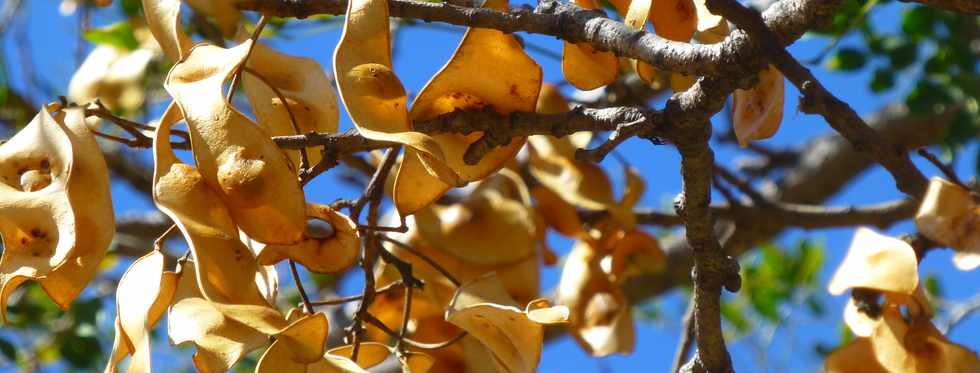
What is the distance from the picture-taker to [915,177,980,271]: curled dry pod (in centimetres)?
126

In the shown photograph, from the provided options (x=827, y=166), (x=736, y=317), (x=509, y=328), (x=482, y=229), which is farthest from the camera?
(x=736, y=317)

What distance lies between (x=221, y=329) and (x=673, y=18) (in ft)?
1.61

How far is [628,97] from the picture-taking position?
185 cm

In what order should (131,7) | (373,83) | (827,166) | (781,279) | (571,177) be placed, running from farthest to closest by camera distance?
(781,279) → (827,166) → (131,7) → (571,177) → (373,83)

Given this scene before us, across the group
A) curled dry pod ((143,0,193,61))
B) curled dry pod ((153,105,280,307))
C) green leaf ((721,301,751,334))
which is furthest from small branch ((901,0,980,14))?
green leaf ((721,301,751,334))

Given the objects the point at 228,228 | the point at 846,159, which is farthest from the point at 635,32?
the point at 846,159

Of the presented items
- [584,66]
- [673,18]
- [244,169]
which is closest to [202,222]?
[244,169]

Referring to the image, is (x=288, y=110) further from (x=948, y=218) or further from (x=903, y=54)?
(x=903, y=54)

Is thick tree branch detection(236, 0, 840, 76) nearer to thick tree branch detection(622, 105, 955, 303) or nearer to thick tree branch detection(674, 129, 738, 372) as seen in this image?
thick tree branch detection(674, 129, 738, 372)

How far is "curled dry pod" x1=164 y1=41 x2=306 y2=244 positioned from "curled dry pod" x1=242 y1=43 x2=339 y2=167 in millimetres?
183

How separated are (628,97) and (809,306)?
153 cm

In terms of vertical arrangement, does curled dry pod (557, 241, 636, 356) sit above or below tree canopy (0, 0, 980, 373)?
below

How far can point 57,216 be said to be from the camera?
0.96 m

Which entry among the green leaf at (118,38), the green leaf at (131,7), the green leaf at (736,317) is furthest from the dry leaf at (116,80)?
the green leaf at (736,317)
